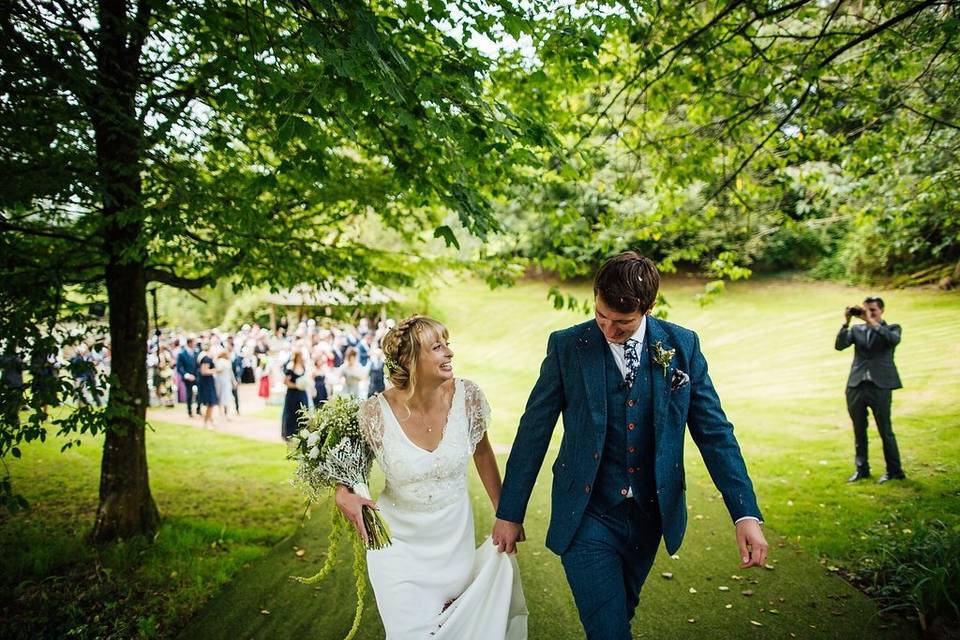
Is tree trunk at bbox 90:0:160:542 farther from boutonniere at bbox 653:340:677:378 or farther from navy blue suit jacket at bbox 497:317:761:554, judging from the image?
boutonniere at bbox 653:340:677:378

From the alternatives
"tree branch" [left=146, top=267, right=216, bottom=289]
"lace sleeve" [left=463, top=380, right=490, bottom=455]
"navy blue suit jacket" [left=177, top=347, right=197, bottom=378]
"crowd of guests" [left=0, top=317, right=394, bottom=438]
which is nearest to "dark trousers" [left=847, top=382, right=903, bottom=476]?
"lace sleeve" [left=463, top=380, right=490, bottom=455]

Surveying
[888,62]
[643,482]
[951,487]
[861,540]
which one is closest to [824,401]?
[951,487]

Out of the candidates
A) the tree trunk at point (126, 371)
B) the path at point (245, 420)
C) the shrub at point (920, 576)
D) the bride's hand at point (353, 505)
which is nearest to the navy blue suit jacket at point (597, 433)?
the bride's hand at point (353, 505)

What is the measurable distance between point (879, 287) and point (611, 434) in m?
17.7

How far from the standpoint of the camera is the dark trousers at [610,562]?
2.53m

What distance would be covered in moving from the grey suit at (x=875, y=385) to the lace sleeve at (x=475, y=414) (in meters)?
5.71

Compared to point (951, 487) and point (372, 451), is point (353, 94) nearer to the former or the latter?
point (372, 451)

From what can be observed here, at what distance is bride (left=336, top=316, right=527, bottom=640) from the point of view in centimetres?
288

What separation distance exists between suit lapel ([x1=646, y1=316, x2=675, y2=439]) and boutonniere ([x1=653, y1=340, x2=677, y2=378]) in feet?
0.05

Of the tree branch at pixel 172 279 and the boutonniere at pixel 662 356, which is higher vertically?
the tree branch at pixel 172 279

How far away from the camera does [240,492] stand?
7.75 m

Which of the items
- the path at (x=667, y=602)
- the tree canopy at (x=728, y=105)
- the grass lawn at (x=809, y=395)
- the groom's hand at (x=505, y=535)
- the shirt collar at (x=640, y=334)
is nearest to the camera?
the shirt collar at (x=640, y=334)

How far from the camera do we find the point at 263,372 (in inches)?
628

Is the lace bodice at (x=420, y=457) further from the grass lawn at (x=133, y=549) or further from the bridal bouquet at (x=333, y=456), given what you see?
the grass lawn at (x=133, y=549)
